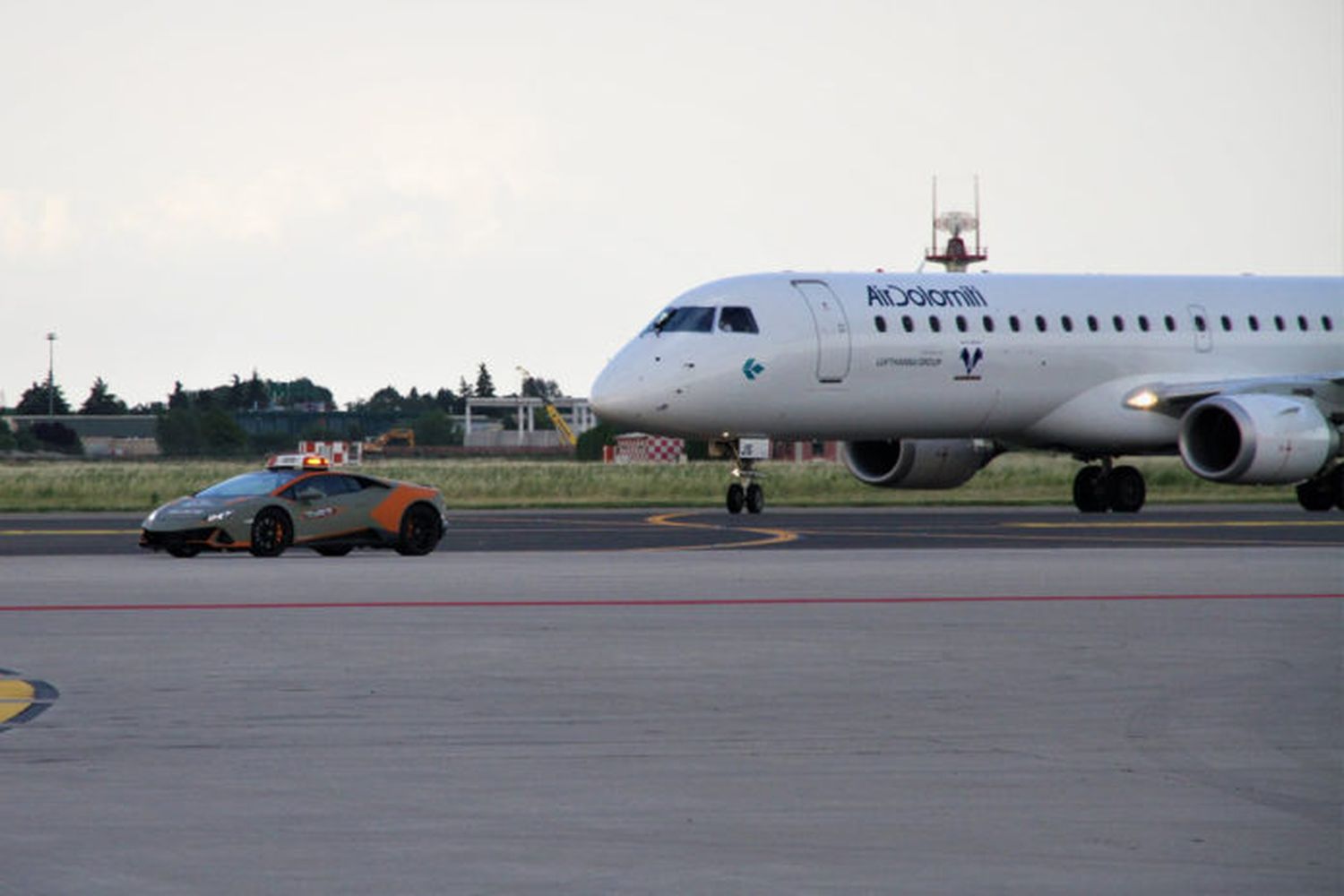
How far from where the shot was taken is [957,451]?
42531mm

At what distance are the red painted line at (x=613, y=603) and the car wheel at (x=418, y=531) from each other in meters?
7.93

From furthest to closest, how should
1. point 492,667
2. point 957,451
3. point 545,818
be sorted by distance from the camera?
point 957,451 < point 492,667 < point 545,818

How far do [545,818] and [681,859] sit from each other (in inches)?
41.3

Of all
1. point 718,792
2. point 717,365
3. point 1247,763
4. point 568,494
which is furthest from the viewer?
point 568,494

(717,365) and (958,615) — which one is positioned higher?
(717,365)

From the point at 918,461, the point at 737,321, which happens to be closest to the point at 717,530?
the point at 737,321

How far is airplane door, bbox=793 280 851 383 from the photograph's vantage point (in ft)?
126

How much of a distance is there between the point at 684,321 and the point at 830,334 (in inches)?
94.2

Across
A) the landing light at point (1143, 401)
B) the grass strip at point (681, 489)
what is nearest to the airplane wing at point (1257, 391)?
the landing light at point (1143, 401)

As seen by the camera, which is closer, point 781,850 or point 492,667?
point 781,850

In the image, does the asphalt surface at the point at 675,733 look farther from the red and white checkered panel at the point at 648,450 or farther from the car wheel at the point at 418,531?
the red and white checkered panel at the point at 648,450

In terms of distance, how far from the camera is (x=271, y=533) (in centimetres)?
2806

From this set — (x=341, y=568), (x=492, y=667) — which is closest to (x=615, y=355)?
(x=341, y=568)

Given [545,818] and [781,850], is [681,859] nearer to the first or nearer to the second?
[781,850]
